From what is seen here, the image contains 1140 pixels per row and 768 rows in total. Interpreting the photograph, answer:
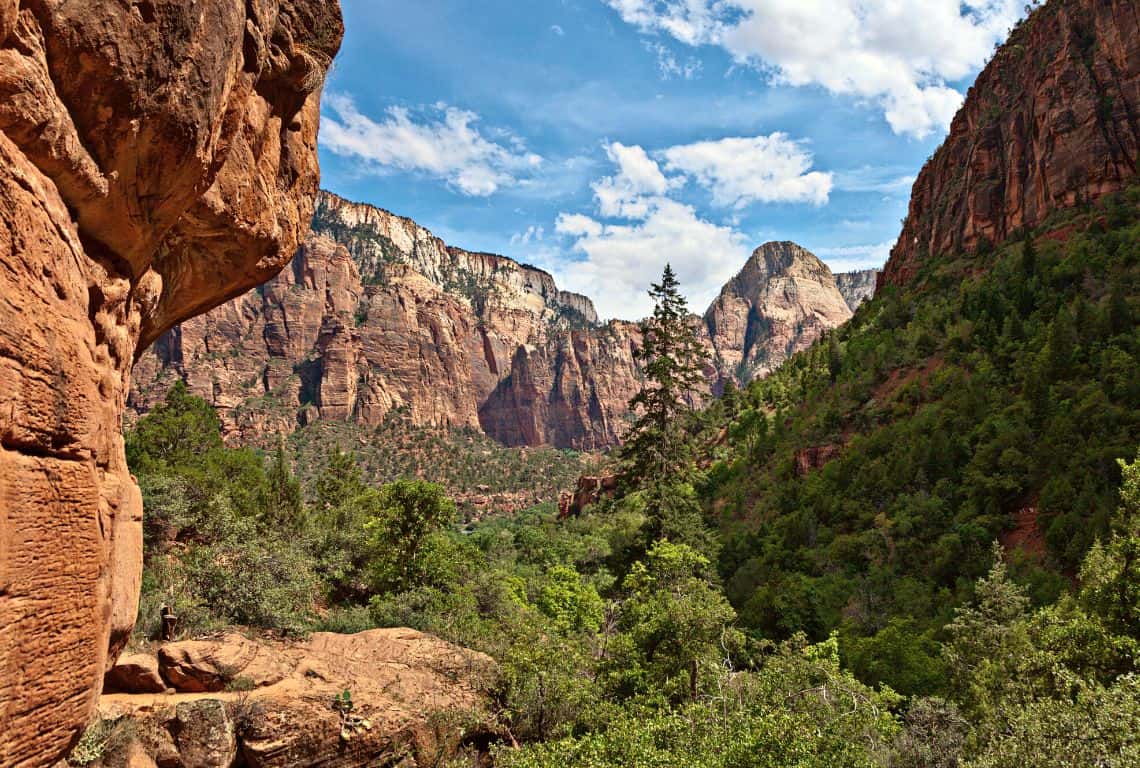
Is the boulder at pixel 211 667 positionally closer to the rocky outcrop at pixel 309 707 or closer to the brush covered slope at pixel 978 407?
the rocky outcrop at pixel 309 707

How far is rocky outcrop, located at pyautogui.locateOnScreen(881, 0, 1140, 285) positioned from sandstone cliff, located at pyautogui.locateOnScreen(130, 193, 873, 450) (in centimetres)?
7174

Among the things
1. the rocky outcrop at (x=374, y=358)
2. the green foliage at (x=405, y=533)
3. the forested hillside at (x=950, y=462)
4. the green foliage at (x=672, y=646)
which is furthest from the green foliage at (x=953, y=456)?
the rocky outcrop at (x=374, y=358)

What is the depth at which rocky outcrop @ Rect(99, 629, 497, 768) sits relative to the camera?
11.6 m

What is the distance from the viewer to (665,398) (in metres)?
28.7

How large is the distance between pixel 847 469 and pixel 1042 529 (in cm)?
1292

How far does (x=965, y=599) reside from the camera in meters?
23.1

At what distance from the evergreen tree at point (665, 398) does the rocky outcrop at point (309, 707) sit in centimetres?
1414

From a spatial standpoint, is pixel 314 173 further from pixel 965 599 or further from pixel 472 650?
pixel 965 599

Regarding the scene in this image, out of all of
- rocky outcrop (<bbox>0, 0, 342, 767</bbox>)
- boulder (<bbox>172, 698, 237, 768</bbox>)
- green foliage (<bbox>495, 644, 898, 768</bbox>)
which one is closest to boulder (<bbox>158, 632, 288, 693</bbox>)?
boulder (<bbox>172, 698, 237, 768</bbox>)

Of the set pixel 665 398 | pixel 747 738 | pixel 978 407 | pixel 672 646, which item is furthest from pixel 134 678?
pixel 978 407

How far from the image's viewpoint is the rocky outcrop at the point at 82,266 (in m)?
4.62

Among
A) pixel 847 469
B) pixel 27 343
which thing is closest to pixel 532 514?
pixel 847 469

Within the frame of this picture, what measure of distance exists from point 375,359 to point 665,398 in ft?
406

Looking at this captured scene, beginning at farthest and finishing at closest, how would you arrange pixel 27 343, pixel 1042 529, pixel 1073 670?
pixel 1042 529 → pixel 1073 670 → pixel 27 343
